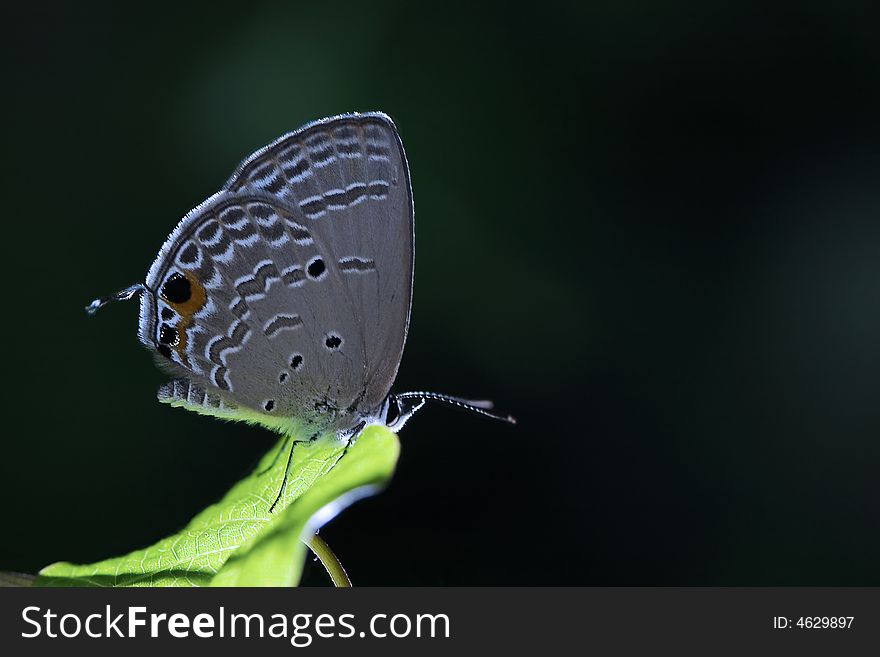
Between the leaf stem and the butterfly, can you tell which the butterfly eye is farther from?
the leaf stem

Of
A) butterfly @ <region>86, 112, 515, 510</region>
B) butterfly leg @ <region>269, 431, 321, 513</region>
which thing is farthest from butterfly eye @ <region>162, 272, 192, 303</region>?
butterfly leg @ <region>269, 431, 321, 513</region>

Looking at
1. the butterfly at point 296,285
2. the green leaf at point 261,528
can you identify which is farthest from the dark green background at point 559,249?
the green leaf at point 261,528

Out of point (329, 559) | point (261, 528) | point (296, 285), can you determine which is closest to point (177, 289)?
point (296, 285)

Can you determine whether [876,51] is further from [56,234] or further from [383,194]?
[56,234]

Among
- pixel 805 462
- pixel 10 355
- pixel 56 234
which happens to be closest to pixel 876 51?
pixel 805 462

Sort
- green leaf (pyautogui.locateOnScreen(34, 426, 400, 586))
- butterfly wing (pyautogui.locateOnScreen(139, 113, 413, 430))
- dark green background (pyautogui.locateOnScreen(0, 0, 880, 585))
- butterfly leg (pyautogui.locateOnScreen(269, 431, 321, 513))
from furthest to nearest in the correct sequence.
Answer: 1. dark green background (pyautogui.locateOnScreen(0, 0, 880, 585))
2. butterfly wing (pyautogui.locateOnScreen(139, 113, 413, 430))
3. butterfly leg (pyautogui.locateOnScreen(269, 431, 321, 513))
4. green leaf (pyautogui.locateOnScreen(34, 426, 400, 586))
